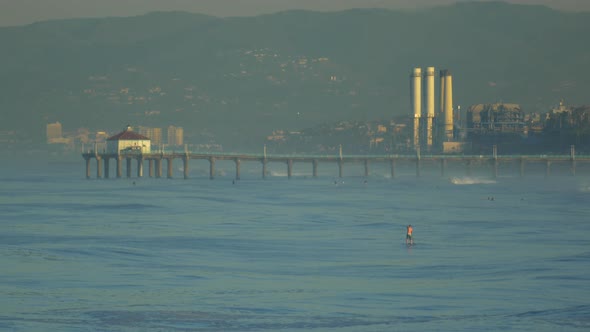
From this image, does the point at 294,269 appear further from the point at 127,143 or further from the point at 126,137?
the point at 126,137

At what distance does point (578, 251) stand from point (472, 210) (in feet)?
134

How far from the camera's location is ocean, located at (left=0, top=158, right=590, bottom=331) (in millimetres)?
42562

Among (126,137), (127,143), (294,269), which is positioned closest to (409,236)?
(294,269)

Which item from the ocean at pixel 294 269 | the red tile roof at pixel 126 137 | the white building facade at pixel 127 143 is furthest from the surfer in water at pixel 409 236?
the red tile roof at pixel 126 137

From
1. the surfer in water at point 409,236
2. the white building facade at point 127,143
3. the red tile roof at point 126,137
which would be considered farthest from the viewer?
the red tile roof at point 126,137

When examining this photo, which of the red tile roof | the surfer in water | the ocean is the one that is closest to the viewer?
the ocean

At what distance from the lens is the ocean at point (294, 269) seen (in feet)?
140

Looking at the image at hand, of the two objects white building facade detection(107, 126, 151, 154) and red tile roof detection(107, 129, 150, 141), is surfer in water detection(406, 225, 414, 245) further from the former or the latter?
red tile roof detection(107, 129, 150, 141)

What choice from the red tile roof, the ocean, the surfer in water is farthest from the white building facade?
the surfer in water

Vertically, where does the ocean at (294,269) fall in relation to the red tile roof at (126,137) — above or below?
below

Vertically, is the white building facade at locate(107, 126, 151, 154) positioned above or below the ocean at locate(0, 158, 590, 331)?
above

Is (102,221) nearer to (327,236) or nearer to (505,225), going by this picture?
(327,236)

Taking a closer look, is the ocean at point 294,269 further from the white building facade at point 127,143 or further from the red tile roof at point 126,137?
the red tile roof at point 126,137

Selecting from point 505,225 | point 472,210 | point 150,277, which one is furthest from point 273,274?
point 472,210
